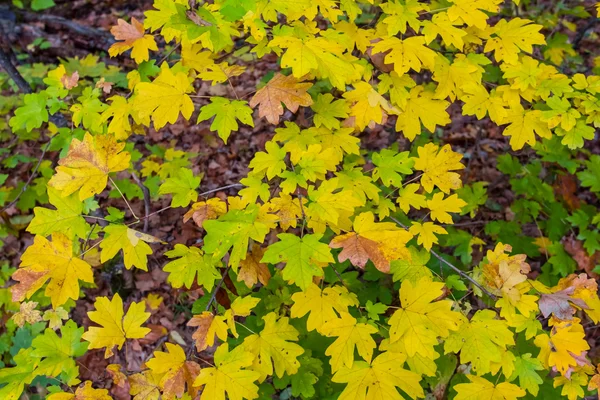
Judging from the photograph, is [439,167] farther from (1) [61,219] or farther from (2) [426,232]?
(1) [61,219]

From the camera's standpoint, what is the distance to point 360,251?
5.41ft

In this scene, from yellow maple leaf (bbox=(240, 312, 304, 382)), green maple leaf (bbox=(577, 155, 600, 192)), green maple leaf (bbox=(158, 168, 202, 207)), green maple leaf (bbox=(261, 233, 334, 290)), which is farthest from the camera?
green maple leaf (bbox=(577, 155, 600, 192))

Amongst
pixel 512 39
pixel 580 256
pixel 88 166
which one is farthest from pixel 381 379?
pixel 580 256

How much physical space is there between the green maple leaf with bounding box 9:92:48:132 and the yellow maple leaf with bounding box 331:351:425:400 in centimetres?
205

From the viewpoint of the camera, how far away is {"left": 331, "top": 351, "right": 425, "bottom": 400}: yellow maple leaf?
64.2 inches

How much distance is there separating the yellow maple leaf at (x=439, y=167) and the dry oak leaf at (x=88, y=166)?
1407 millimetres

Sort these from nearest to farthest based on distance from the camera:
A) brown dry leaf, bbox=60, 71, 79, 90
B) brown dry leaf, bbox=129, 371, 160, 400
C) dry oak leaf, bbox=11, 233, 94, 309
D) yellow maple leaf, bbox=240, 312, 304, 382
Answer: dry oak leaf, bbox=11, 233, 94, 309 → brown dry leaf, bbox=129, 371, 160, 400 → yellow maple leaf, bbox=240, 312, 304, 382 → brown dry leaf, bbox=60, 71, 79, 90

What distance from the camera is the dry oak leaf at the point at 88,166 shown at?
1.87 meters

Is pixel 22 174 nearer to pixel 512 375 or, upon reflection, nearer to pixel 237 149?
pixel 237 149

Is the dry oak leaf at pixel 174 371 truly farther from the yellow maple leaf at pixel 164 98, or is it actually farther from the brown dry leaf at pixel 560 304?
the brown dry leaf at pixel 560 304

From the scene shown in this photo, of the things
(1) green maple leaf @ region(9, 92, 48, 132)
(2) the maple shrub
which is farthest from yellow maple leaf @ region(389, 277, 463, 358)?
(1) green maple leaf @ region(9, 92, 48, 132)

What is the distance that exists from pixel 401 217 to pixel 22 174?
383cm

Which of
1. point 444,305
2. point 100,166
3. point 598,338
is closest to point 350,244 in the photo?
point 444,305

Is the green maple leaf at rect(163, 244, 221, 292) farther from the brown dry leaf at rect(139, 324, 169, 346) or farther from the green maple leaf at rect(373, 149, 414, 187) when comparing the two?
the brown dry leaf at rect(139, 324, 169, 346)
